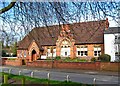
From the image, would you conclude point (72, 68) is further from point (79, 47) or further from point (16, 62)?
point (16, 62)

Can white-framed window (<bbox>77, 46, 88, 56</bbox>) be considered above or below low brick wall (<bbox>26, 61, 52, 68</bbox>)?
above

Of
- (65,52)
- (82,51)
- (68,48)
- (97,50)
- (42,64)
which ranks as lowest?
(42,64)

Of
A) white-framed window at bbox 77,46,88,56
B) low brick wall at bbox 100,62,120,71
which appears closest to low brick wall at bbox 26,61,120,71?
low brick wall at bbox 100,62,120,71

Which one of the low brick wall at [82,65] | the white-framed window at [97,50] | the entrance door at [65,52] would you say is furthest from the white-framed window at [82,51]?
the low brick wall at [82,65]

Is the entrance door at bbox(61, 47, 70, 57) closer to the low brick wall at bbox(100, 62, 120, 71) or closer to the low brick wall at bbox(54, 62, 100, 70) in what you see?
the low brick wall at bbox(54, 62, 100, 70)

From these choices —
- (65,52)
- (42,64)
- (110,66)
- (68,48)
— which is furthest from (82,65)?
(65,52)

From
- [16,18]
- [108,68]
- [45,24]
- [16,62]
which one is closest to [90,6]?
[45,24]

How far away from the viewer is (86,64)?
34438 millimetres

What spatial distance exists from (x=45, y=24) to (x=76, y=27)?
1.23m

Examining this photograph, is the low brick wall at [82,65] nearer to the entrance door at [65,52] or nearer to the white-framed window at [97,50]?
the entrance door at [65,52]

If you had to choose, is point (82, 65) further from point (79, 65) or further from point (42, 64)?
point (42, 64)

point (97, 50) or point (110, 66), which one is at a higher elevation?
point (97, 50)

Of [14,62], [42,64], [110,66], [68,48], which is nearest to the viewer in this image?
[110,66]

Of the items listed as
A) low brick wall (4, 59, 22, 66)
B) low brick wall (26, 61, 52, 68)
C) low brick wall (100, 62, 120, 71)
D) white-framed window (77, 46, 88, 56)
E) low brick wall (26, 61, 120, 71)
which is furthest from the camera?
low brick wall (4, 59, 22, 66)
